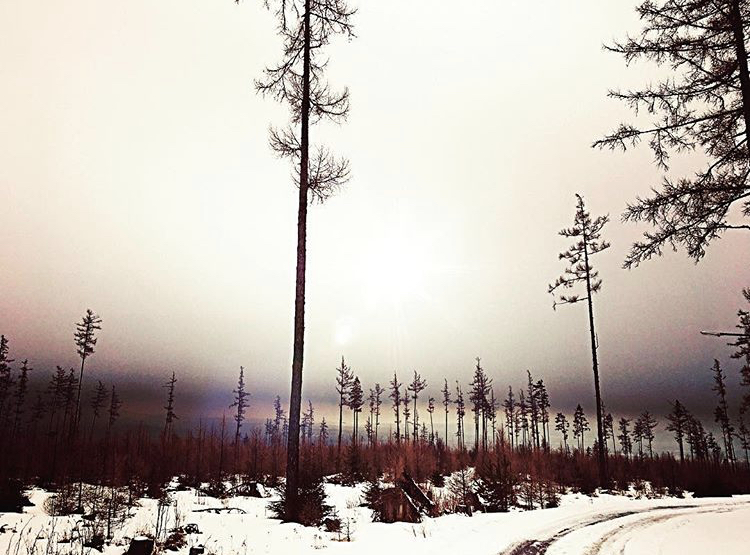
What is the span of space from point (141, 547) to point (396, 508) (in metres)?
6.71

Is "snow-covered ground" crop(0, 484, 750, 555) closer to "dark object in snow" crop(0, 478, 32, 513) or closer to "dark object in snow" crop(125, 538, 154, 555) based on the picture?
"dark object in snow" crop(125, 538, 154, 555)

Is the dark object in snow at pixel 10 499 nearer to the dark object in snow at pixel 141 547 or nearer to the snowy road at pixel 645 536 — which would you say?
the dark object in snow at pixel 141 547

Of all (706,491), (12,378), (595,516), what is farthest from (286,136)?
(12,378)

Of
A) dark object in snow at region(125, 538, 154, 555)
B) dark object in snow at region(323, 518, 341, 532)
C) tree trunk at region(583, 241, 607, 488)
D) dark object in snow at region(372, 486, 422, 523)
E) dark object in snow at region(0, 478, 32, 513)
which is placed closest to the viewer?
dark object in snow at region(125, 538, 154, 555)

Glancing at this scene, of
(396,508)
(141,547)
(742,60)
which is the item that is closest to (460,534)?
(396,508)

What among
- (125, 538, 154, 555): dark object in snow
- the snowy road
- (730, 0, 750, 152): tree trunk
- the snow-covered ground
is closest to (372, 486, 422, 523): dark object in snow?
the snow-covered ground

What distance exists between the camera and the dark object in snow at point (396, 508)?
37.6 feet

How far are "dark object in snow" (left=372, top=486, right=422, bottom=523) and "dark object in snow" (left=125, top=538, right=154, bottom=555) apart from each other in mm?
6137

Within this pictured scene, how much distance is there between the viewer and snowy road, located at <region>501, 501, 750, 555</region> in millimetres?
7527

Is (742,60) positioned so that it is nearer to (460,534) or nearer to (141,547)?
(460,534)

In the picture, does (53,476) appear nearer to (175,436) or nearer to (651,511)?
(175,436)

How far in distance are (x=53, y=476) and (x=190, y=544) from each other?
24.8 metres

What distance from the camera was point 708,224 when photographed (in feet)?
29.8

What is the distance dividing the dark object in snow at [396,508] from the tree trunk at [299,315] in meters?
2.43
